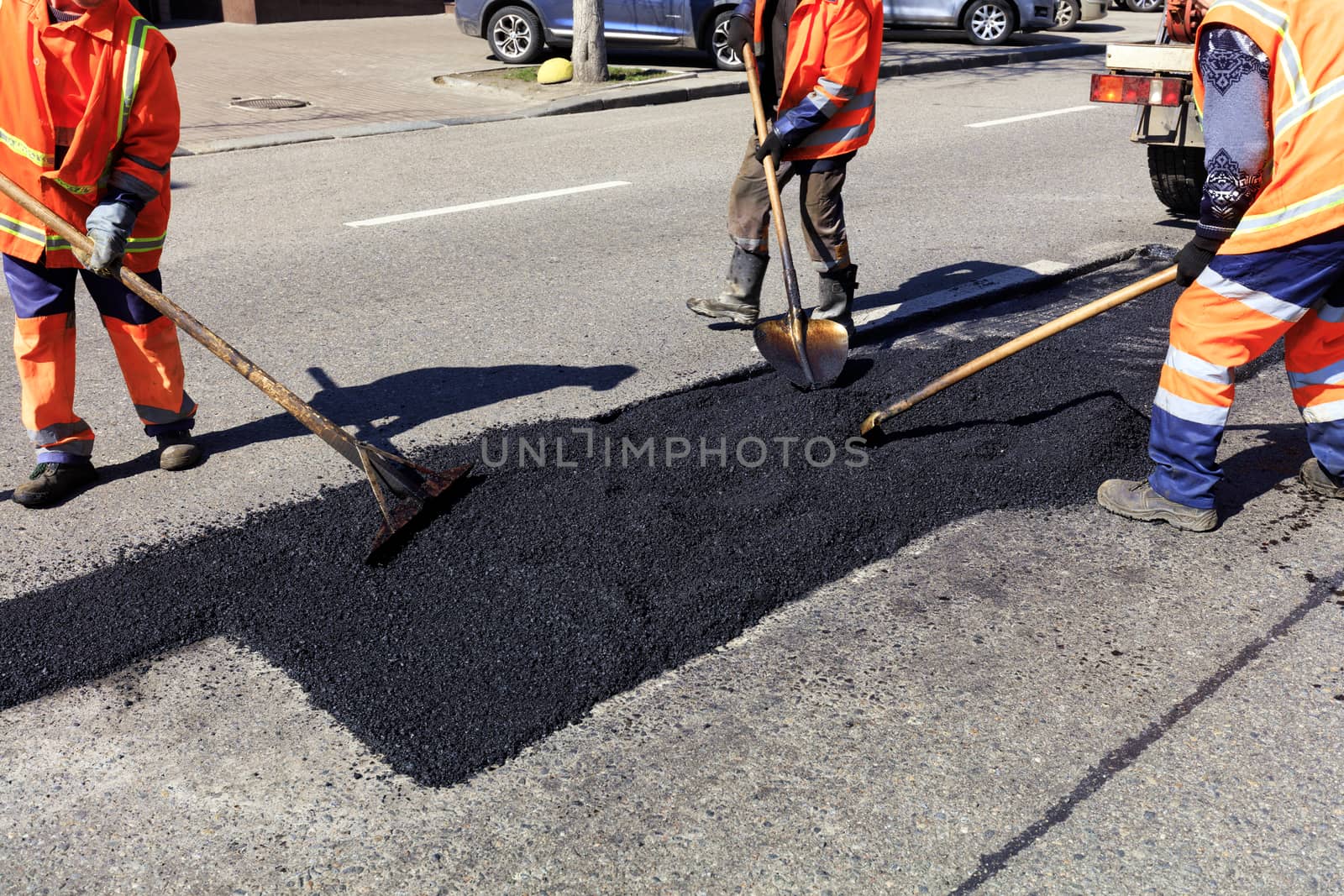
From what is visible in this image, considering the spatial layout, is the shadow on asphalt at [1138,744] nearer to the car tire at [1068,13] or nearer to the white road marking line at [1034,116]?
the white road marking line at [1034,116]

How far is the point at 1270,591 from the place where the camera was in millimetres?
3361

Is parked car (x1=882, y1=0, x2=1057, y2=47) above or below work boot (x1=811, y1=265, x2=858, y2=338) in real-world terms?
above

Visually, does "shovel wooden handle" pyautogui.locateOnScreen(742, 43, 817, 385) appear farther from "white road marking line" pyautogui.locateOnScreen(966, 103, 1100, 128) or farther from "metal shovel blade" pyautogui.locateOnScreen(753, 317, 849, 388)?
"white road marking line" pyautogui.locateOnScreen(966, 103, 1100, 128)

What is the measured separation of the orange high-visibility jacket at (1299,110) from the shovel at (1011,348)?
1.38 feet

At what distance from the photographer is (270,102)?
38.5 ft

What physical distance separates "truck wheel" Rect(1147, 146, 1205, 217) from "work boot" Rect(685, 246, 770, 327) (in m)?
3.33

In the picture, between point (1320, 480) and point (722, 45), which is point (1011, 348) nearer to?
point (1320, 480)

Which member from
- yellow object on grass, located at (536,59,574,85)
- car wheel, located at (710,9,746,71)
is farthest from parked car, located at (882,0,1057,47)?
yellow object on grass, located at (536,59,574,85)

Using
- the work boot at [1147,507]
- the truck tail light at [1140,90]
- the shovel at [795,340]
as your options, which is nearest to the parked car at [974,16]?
the truck tail light at [1140,90]

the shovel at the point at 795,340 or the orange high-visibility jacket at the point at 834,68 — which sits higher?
the orange high-visibility jacket at the point at 834,68

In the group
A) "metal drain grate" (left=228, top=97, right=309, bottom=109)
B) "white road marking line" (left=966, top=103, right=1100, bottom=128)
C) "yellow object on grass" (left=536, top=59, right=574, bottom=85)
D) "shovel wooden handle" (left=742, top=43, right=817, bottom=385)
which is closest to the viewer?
"shovel wooden handle" (left=742, top=43, right=817, bottom=385)

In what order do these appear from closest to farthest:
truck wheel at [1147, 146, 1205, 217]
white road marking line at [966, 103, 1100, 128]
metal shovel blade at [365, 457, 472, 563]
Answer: metal shovel blade at [365, 457, 472, 563], truck wheel at [1147, 146, 1205, 217], white road marking line at [966, 103, 1100, 128]

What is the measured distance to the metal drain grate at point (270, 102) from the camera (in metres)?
11.5

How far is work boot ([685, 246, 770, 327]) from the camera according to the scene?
5426 millimetres
